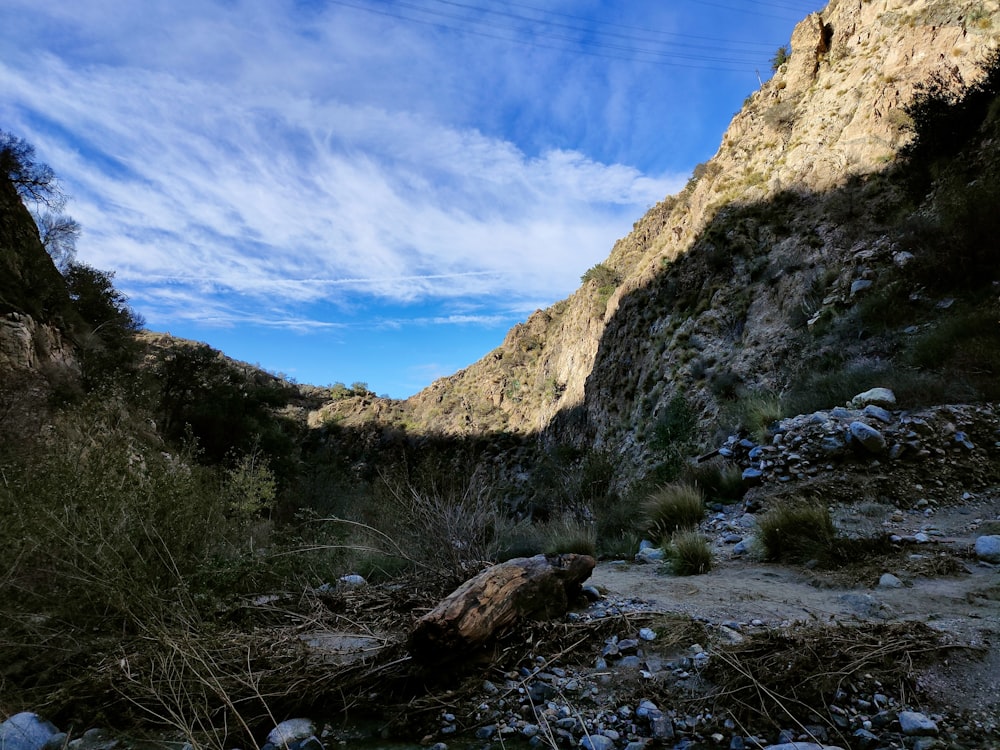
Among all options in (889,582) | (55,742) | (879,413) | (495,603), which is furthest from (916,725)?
(879,413)

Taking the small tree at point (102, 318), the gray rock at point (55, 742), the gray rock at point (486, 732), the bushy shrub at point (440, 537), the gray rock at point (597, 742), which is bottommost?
the gray rock at point (486, 732)

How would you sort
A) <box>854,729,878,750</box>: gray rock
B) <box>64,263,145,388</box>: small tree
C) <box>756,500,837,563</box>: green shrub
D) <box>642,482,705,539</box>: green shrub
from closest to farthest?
<box>854,729,878,750</box>: gray rock
<box>756,500,837,563</box>: green shrub
<box>642,482,705,539</box>: green shrub
<box>64,263,145,388</box>: small tree

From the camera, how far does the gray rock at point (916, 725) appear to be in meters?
1.80

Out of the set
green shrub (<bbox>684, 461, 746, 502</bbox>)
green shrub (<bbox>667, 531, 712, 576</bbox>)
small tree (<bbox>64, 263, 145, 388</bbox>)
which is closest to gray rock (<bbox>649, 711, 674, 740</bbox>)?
green shrub (<bbox>667, 531, 712, 576</bbox>)

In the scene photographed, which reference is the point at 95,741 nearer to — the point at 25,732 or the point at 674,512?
the point at 25,732

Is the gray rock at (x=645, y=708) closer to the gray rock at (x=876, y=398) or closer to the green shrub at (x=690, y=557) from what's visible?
the green shrub at (x=690, y=557)

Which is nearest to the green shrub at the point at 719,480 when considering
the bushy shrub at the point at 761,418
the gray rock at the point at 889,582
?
the bushy shrub at the point at 761,418

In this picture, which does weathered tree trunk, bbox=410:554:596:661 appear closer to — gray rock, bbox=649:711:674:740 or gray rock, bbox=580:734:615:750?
gray rock, bbox=580:734:615:750

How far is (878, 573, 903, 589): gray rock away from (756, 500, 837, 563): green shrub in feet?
2.38

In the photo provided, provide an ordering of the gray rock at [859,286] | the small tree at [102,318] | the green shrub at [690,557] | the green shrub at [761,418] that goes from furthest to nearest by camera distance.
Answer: the small tree at [102,318] < the gray rock at [859,286] < the green shrub at [761,418] < the green shrub at [690,557]

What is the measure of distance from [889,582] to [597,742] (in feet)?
9.37

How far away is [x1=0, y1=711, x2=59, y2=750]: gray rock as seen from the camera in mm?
2043

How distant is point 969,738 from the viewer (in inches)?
69.9

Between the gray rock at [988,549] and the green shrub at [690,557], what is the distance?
1.99m
